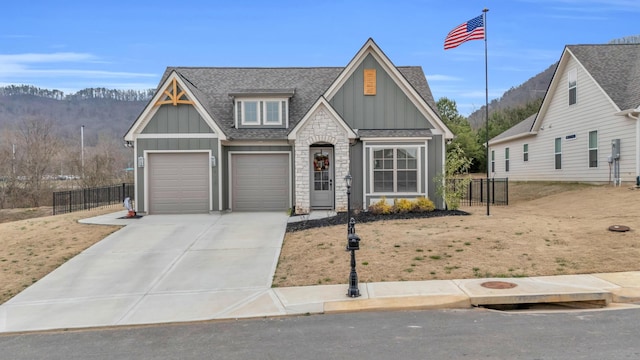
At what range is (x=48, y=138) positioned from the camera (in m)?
39.1

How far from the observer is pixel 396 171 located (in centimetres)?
1648

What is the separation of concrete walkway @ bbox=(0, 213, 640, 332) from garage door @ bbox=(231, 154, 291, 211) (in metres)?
6.45

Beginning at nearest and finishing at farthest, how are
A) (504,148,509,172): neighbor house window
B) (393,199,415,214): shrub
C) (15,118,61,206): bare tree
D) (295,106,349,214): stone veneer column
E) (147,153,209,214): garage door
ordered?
(393,199,415,214): shrub
(295,106,349,214): stone veneer column
(147,153,209,214): garage door
(504,148,509,172): neighbor house window
(15,118,61,206): bare tree

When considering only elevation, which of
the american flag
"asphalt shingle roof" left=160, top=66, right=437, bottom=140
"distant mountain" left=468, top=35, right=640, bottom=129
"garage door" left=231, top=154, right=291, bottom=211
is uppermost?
"distant mountain" left=468, top=35, right=640, bottom=129

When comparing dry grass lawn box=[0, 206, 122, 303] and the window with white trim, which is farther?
the window with white trim

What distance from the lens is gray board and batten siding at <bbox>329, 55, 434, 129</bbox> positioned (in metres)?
17.0

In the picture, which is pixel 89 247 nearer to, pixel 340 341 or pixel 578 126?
pixel 340 341

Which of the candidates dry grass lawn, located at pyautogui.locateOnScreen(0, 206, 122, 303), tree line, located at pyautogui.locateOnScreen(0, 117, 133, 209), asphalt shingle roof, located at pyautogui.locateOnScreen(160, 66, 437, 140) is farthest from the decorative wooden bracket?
tree line, located at pyautogui.locateOnScreen(0, 117, 133, 209)

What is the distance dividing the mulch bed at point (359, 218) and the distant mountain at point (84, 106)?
86.6m

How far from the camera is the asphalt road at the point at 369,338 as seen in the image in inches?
199

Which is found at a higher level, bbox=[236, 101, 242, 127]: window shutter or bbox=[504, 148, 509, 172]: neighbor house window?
bbox=[236, 101, 242, 127]: window shutter

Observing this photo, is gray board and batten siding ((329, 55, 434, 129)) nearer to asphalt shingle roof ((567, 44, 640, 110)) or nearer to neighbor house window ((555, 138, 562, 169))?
asphalt shingle roof ((567, 44, 640, 110))

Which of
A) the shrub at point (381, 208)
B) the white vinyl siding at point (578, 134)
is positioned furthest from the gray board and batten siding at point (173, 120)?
the white vinyl siding at point (578, 134)

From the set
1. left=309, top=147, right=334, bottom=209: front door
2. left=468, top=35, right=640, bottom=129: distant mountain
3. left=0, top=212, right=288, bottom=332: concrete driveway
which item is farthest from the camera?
left=468, top=35, right=640, bottom=129: distant mountain
